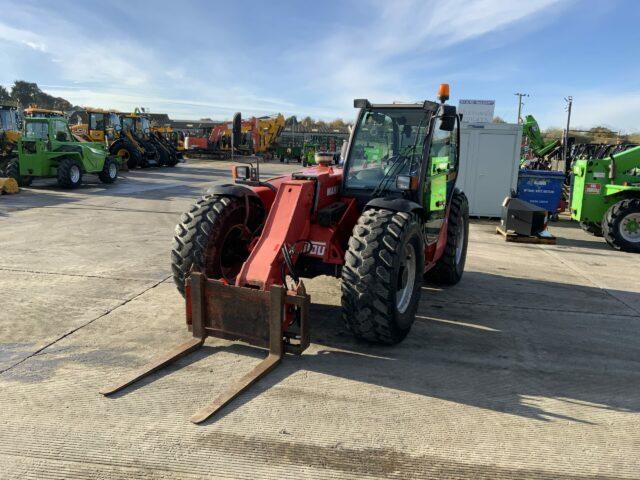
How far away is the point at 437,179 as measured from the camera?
5434mm

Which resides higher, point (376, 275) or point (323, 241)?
point (323, 241)

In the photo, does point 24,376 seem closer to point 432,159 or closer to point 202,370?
point 202,370

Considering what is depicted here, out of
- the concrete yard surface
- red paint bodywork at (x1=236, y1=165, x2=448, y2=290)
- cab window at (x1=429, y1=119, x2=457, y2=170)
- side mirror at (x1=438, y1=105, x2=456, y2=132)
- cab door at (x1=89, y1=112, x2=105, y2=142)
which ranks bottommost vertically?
the concrete yard surface

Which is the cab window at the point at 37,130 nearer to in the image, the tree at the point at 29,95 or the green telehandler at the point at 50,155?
the green telehandler at the point at 50,155

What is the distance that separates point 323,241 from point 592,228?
30.3 ft

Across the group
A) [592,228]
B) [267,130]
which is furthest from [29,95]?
[592,228]

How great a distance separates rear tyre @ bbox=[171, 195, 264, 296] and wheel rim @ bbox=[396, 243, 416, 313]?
62.5 inches

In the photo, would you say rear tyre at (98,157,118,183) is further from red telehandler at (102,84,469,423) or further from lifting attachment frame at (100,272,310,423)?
lifting attachment frame at (100,272,310,423)

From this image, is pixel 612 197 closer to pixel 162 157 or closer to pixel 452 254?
pixel 452 254

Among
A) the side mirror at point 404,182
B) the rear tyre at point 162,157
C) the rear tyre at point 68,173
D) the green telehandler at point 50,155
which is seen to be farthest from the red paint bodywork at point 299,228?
the rear tyre at point 162,157

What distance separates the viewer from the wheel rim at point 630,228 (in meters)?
9.70

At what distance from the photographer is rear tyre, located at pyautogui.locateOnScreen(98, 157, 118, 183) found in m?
18.0

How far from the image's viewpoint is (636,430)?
329 cm

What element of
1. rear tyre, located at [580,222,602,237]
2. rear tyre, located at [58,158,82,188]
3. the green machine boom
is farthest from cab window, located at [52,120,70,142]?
rear tyre, located at [580,222,602,237]
